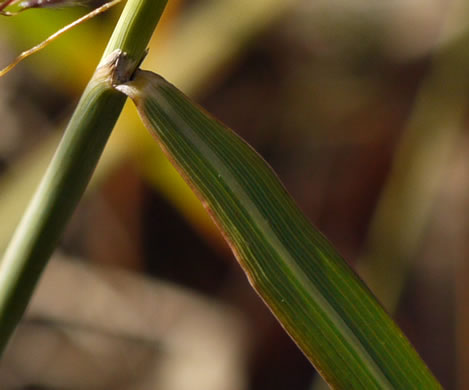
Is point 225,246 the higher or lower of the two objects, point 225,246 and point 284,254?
the lower

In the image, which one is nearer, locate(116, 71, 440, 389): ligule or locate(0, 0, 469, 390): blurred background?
locate(116, 71, 440, 389): ligule

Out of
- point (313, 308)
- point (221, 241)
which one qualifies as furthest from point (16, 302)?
point (221, 241)

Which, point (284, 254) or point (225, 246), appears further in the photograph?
point (225, 246)

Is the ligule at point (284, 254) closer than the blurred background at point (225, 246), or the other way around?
the ligule at point (284, 254)

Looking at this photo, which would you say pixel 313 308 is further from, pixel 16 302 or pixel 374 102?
pixel 374 102
